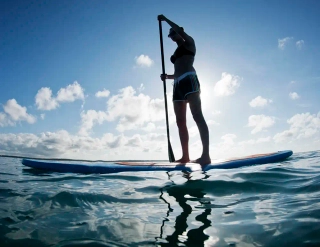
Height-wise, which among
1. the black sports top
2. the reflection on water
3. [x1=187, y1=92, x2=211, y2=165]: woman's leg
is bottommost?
the reflection on water

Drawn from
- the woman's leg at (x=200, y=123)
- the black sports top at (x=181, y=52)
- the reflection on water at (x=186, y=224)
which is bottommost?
the reflection on water at (x=186, y=224)

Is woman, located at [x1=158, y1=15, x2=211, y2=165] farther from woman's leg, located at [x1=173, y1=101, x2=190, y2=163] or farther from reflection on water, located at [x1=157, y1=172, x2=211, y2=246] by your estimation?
reflection on water, located at [x1=157, y1=172, x2=211, y2=246]

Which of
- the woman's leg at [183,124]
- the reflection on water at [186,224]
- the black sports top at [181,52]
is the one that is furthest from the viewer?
the woman's leg at [183,124]

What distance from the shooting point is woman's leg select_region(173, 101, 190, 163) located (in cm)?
499

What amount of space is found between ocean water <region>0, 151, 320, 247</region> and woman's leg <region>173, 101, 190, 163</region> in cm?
162

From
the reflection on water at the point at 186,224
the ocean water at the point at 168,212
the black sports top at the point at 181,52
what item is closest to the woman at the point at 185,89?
the black sports top at the point at 181,52

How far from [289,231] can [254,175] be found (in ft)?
6.08

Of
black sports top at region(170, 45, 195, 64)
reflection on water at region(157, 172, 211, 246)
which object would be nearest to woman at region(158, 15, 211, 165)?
black sports top at region(170, 45, 195, 64)

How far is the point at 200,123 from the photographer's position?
4582 millimetres

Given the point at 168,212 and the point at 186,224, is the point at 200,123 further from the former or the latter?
the point at 186,224

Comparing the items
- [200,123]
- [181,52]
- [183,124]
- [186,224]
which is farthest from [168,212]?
[181,52]

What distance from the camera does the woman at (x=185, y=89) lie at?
456 centimetres

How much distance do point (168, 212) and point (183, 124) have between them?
120 inches

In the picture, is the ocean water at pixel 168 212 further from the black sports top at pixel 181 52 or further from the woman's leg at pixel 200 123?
the black sports top at pixel 181 52
